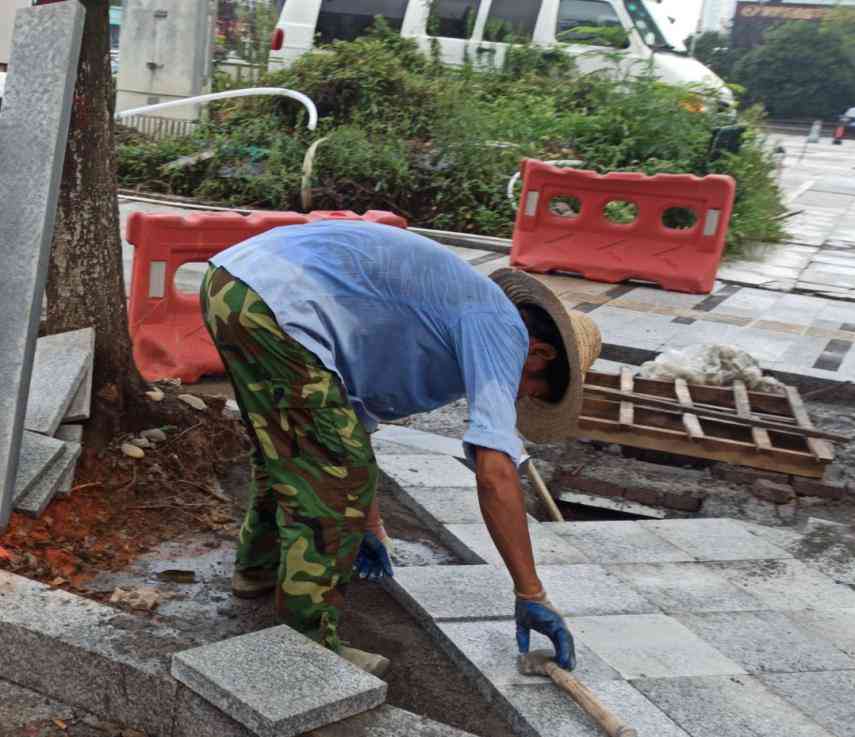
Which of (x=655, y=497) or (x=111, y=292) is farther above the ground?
(x=111, y=292)

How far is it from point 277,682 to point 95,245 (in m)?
2.30

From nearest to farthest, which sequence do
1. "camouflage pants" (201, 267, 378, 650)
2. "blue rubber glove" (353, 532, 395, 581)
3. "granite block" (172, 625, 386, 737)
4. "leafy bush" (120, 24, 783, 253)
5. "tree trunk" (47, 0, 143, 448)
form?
"granite block" (172, 625, 386, 737), "camouflage pants" (201, 267, 378, 650), "blue rubber glove" (353, 532, 395, 581), "tree trunk" (47, 0, 143, 448), "leafy bush" (120, 24, 783, 253)

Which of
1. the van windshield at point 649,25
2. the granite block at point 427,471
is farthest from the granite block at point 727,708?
the van windshield at point 649,25

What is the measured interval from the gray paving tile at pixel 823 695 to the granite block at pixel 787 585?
1.84 feet

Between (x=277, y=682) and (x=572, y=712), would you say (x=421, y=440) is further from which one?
(x=277, y=682)

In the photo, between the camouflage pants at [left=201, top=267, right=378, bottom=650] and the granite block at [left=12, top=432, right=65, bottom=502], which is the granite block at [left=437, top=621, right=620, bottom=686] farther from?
the granite block at [left=12, top=432, right=65, bottom=502]

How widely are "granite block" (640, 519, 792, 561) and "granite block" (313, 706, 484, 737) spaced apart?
6.21ft

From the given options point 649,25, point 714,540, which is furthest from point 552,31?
point 714,540

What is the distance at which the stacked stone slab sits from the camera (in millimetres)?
3146

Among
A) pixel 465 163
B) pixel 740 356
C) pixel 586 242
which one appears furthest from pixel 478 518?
pixel 465 163

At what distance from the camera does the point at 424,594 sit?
12.0 feet

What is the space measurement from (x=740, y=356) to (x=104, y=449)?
370 cm

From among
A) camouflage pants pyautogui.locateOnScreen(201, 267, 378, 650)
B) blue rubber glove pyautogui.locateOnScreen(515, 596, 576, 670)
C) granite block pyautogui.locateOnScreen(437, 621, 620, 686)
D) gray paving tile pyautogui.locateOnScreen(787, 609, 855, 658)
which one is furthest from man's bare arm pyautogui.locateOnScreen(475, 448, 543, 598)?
gray paving tile pyautogui.locateOnScreen(787, 609, 855, 658)

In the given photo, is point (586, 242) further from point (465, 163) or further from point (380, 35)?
point (380, 35)
